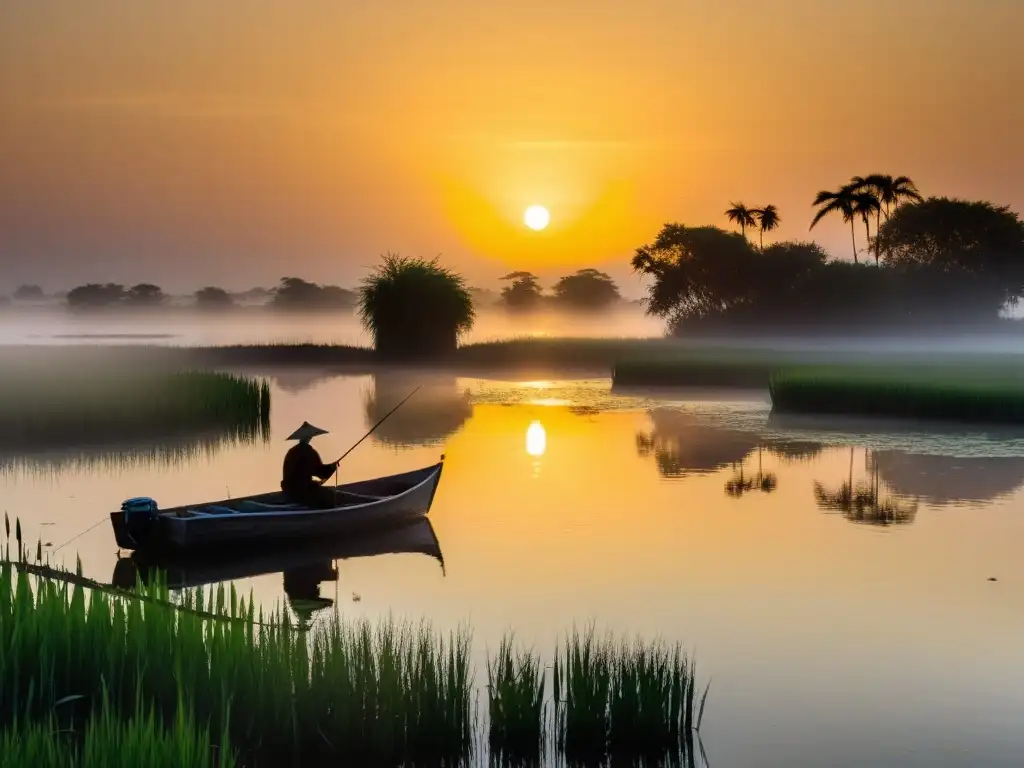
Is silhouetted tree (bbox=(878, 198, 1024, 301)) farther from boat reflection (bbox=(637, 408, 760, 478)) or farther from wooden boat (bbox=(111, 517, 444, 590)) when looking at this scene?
wooden boat (bbox=(111, 517, 444, 590))

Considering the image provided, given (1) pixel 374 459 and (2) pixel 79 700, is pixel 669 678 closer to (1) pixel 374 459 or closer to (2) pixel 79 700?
(2) pixel 79 700

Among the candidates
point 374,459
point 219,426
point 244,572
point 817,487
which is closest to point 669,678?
point 244,572

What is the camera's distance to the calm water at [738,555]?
885 centimetres

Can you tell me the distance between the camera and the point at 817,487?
65.2 ft

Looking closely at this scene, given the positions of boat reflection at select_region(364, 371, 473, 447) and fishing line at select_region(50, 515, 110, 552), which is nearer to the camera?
fishing line at select_region(50, 515, 110, 552)

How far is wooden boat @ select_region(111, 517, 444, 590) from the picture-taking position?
1330 centimetres

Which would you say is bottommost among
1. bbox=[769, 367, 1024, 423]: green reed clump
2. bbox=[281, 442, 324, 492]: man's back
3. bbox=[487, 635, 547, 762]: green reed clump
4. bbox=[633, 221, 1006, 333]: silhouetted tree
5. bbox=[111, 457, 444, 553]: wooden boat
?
bbox=[487, 635, 547, 762]: green reed clump

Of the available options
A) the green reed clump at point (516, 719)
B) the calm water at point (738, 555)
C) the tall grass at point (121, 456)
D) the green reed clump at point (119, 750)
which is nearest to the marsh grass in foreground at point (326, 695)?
the green reed clump at point (516, 719)

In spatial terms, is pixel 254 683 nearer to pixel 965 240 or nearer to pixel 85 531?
pixel 85 531

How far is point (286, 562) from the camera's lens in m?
14.1

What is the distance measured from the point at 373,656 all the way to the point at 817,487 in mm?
13127

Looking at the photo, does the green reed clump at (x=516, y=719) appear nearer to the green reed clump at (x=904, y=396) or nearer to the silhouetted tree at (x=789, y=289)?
the green reed clump at (x=904, y=396)

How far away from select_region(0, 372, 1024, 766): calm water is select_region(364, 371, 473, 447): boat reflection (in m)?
0.36

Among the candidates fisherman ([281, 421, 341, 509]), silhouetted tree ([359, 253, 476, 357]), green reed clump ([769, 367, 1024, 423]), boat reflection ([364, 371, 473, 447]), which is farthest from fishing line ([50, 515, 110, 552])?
silhouetted tree ([359, 253, 476, 357])
